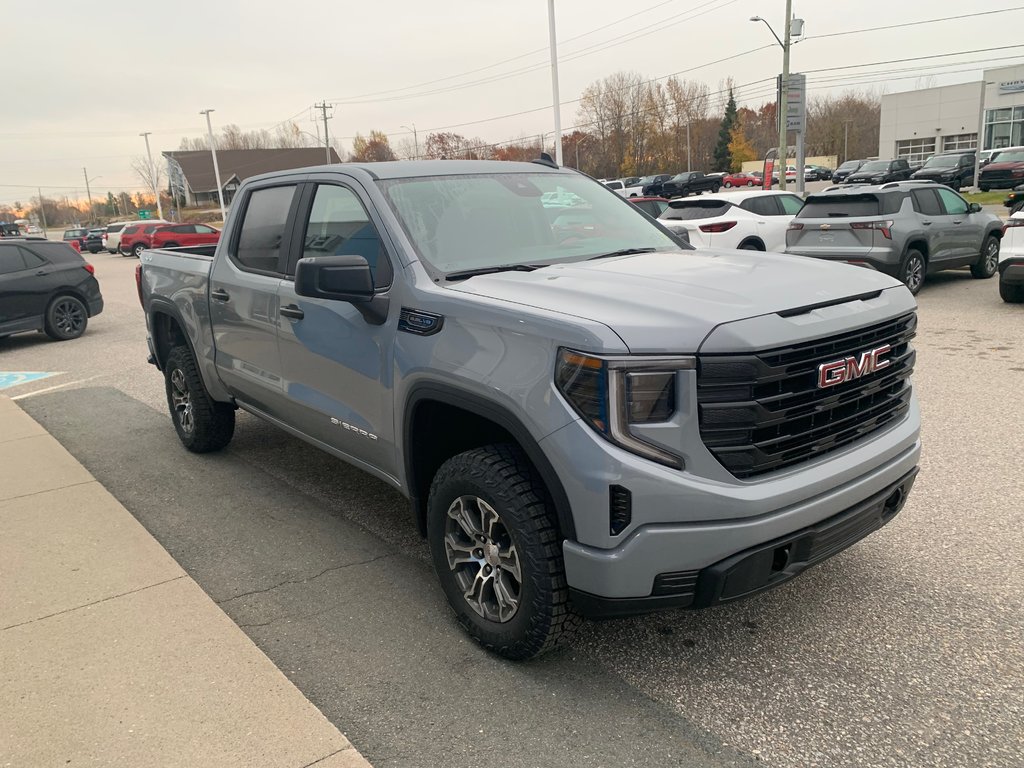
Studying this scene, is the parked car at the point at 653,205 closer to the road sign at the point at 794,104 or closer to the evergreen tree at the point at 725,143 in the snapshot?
the road sign at the point at 794,104

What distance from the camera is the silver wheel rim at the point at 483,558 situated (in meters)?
2.98

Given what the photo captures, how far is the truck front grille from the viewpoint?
2.50 metres

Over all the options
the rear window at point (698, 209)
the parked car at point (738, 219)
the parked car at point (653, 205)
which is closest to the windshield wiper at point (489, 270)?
the parked car at point (738, 219)

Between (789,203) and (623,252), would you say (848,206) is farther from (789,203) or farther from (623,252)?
(623,252)

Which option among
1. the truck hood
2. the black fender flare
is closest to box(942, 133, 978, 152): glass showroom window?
→ the truck hood

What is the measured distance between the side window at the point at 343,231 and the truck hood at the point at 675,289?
0.54 metres

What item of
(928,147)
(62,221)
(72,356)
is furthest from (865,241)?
(62,221)

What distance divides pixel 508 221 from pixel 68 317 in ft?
36.9

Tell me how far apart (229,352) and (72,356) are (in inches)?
297

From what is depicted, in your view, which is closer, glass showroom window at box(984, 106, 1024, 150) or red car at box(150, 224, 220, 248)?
red car at box(150, 224, 220, 248)

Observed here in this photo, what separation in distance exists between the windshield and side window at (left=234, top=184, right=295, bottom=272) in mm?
921

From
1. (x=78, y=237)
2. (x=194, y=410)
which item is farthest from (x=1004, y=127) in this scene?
(x=194, y=410)

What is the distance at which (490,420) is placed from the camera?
2.97 meters

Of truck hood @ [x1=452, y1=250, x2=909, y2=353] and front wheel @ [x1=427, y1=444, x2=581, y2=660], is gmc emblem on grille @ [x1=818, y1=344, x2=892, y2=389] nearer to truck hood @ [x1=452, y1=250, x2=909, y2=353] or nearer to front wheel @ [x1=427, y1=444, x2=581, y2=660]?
truck hood @ [x1=452, y1=250, x2=909, y2=353]
